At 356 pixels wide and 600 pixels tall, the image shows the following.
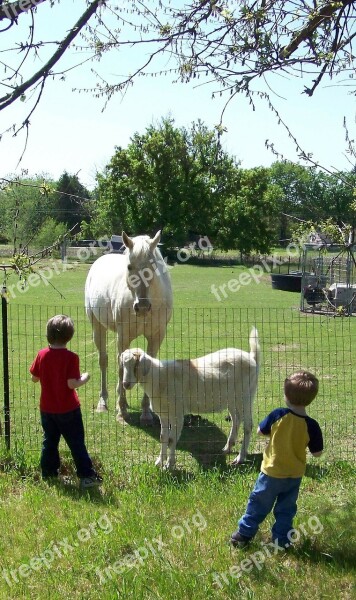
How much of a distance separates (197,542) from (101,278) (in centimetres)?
570

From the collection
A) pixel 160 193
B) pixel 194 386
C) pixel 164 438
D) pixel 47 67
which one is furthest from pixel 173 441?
pixel 160 193

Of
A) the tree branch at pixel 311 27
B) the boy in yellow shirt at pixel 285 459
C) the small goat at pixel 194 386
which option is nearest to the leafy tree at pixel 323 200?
the tree branch at pixel 311 27

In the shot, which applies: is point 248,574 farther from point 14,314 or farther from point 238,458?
point 14,314

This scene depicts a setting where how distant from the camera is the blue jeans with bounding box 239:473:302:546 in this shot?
4.40 m

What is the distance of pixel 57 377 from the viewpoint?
18.8ft

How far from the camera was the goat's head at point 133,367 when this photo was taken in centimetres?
614

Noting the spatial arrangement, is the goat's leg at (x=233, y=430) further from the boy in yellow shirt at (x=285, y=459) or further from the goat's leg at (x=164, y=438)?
the boy in yellow shirt at (x=285, y=459)

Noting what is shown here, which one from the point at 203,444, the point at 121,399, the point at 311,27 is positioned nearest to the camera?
the point at 311,27

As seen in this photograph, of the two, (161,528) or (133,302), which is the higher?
(133,302)

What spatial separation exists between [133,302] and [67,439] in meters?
2.63

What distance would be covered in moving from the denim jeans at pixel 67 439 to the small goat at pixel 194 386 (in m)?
0.67

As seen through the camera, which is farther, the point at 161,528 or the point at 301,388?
the point at 161,528

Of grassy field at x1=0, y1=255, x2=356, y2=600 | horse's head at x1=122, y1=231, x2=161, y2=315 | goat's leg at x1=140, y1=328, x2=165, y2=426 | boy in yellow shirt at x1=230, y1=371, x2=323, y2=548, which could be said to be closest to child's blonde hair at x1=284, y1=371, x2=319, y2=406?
boy in yellow shirt at x1=230, y1=371, x2=323, y2=548

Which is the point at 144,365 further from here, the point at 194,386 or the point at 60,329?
the point at 60,329
